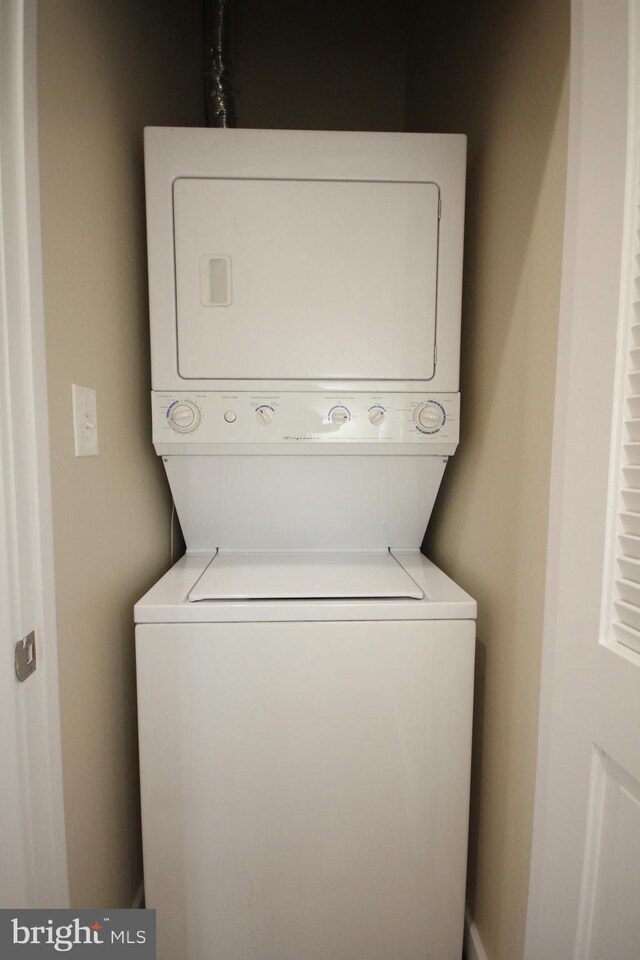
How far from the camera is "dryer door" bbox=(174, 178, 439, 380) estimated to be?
1097mm

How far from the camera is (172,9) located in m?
1.44

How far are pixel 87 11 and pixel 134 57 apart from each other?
283 millimetres

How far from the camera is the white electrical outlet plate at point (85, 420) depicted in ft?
2.96

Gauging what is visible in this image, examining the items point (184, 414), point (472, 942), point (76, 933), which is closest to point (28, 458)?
point (184, 414)

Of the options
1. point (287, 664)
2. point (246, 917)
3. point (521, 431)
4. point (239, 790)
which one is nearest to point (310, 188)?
point (521, 431)

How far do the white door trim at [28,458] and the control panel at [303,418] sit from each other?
381 mm

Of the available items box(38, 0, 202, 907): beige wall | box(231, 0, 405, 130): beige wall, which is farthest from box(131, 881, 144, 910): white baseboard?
box(231, 0, 405, 130): beige wall

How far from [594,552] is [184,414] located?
36.7 inches

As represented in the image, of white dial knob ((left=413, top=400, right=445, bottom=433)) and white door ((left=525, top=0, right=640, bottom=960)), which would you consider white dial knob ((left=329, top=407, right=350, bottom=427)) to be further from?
white door ((left=525, top=0, right=640, bottom=960))

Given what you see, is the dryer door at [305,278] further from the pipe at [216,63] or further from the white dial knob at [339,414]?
the pipe at [216,63]

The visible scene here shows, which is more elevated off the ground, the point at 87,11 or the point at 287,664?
the point at 87,11

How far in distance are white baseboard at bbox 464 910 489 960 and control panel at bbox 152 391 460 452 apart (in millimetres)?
1251

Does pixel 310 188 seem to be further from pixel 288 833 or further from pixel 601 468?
pixel 288 833

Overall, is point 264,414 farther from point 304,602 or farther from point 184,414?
point 304,602
